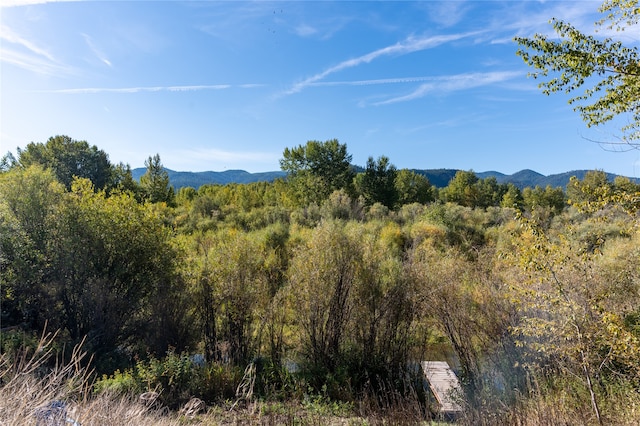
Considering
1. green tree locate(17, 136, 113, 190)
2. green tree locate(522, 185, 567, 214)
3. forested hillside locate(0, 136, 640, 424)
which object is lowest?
forested hillside locate(0, 136, 640, 424)

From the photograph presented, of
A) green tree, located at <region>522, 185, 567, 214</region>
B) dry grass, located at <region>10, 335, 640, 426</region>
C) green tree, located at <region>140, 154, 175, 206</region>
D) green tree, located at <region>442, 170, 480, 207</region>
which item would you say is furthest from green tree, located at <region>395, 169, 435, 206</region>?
dry grass, located at <region>10, 335, 640, 426</region>

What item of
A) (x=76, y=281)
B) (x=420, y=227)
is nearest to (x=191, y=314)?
(x=76, y=281)

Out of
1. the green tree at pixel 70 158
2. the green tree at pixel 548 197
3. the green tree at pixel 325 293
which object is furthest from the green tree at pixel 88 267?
the green tree at pixel 548 197

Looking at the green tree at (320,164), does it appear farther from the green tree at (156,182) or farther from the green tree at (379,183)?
the green tree at (156,182)

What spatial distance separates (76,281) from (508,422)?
403 inches

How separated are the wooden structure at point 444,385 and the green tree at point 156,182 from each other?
29.2m

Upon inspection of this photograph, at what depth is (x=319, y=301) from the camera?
29.5 ft

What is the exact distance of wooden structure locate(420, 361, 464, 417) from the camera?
7.50 metres

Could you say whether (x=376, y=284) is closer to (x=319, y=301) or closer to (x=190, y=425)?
(x=319, y=301)

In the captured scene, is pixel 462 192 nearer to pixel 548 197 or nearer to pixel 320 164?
pixel 548 197

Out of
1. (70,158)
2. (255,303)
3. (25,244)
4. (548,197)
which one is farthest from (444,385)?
(548,197)

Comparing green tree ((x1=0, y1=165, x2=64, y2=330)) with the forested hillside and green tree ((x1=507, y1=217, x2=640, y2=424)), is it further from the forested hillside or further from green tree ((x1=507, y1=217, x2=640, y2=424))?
green tree ((x1=507, y1=217, x2=640, y2=424))

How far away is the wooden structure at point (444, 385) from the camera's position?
750cm

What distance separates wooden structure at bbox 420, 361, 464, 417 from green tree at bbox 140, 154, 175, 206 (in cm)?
2916
